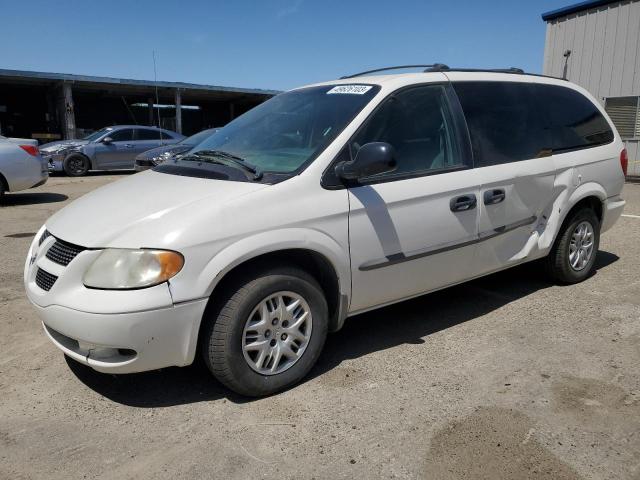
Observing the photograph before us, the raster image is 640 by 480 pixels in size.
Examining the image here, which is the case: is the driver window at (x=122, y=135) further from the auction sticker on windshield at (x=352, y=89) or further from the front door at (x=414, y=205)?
the front door at (x=414, y=205)

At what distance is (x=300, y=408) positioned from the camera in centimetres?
301

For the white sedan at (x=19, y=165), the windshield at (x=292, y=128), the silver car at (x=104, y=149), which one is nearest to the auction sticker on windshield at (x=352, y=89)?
the windshield at (x=292, y=128)

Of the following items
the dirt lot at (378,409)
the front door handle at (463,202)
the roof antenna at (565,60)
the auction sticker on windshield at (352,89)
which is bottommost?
the dirt lot at (378,409)

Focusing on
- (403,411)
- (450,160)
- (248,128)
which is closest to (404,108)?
(450,160)

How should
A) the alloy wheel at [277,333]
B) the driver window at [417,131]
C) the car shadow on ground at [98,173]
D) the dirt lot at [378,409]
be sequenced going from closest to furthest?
1. the dirt lot at [378,409]
2. the alloy wheel at [277,333]
3. the driver window at [417,131]
4. the car shadow on ground at [98,173]

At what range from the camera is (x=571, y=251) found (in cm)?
489

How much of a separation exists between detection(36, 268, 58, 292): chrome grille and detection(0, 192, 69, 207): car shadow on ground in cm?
798

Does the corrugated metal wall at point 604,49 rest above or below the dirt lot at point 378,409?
above

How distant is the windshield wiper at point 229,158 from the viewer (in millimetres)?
3244

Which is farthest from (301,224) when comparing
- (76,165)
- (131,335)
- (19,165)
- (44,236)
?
(76,165)

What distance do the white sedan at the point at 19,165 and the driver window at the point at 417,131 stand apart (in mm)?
8585

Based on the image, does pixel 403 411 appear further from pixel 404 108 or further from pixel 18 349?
pixel 18 349

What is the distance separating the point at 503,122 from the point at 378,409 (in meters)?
2.41

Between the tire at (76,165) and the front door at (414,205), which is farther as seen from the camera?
the tire at (76,165)
